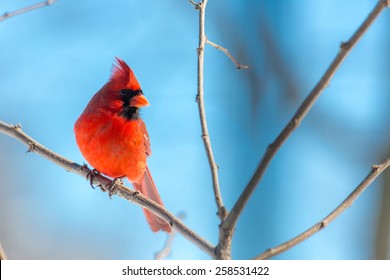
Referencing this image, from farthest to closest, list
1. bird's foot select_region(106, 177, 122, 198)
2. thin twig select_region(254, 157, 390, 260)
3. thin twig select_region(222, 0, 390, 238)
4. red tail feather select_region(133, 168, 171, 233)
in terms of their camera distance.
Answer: red tail feather select_region(133, 168, 171, 233), bird's foot select_region(106, 177, 122, 198), thin twig select_region(254, 157, 390, 260), thin twig select_region(222, 0, 390, 238)

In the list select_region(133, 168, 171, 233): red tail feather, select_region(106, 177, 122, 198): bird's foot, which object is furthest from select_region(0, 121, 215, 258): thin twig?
select_region(133, 168, 171, 233): red tail feather

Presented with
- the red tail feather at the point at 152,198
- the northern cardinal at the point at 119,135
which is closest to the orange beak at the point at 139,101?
the northern cardinal at the point at 119,135

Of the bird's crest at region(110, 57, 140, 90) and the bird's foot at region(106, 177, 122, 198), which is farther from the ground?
the bird's crest at region(110, 57, 140, 90)

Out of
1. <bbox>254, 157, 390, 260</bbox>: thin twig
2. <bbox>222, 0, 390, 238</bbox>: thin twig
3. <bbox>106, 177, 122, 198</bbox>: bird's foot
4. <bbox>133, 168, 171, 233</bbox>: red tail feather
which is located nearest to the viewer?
<bbox>222, 0, 390, 238</bbox>: thin twig

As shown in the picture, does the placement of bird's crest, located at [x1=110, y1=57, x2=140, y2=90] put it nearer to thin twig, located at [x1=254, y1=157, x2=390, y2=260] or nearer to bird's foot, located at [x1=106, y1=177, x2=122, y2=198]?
bird's foot, located at [x1=106, y1=177, x2=122, y2=198]

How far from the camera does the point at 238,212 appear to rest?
2.46 ft

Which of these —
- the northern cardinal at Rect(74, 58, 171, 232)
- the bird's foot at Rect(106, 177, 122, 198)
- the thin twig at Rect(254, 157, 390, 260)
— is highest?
the northern cardinal at Rect(74, 58, 171, 232)

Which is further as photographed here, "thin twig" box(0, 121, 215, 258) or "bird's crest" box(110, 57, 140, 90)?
"bird's crest" box(110, 57, 140, 90)

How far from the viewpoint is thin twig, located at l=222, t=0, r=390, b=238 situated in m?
0.65

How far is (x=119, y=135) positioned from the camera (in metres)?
1.33

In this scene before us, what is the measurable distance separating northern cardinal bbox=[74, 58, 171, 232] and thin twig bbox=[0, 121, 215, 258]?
134 millimetres
